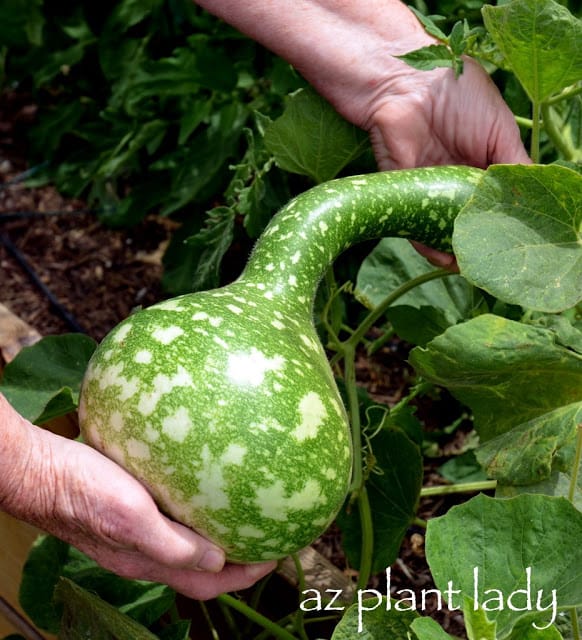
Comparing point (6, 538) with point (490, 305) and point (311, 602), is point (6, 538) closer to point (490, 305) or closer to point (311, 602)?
point (311, 602)

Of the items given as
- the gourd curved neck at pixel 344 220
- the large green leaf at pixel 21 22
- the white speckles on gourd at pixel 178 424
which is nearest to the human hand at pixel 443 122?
the gourd curved neck at pixel 344 220

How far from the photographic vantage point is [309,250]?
4.54 ft

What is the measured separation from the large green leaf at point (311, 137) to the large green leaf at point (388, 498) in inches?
18.6

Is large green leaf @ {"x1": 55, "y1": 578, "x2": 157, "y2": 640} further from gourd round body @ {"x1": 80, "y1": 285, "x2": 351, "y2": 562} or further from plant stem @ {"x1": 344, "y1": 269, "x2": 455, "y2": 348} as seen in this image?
plant stem @ {"x1": 344, "y1": 269, "x2": 455, "y2": 348}

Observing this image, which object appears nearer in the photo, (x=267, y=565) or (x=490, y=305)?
(x=267, y=565)

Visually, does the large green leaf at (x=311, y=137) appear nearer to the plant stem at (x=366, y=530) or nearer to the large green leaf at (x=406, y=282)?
the large green leaf at (x=406, y=282)

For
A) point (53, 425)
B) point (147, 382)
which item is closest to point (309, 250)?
point (147, 382)

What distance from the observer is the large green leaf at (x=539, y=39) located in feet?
4.08

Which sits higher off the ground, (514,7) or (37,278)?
(514,7)

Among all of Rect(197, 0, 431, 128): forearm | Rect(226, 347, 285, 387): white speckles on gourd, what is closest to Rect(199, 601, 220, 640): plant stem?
Rect(226, 347, 285, 387): white speckles on gourd

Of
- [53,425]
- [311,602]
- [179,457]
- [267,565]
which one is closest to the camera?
[179,457]

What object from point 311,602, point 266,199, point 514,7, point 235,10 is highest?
point 514,7

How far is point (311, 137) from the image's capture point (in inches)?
63.1

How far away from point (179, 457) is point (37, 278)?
1898 millimetres
